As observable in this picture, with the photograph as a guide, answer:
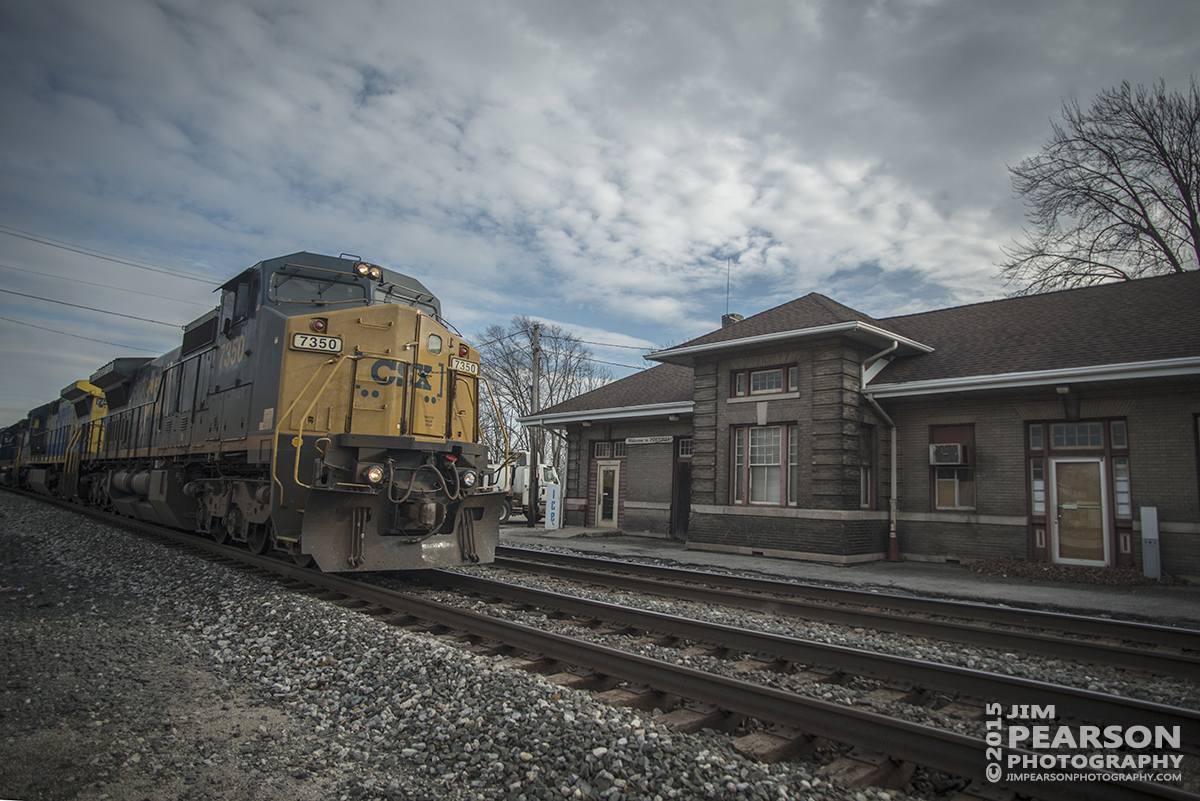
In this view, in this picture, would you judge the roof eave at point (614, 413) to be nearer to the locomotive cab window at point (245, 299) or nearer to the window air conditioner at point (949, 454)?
the window air conditioner at point (949, 454)

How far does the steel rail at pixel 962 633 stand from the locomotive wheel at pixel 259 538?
4.86 metres

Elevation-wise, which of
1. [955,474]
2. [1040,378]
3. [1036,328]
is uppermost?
[1036,328]

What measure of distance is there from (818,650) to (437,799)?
3.30 metres

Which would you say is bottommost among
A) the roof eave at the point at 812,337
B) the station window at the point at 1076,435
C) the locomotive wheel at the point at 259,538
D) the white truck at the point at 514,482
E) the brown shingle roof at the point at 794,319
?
the locomotive wheel at the point at 259,538

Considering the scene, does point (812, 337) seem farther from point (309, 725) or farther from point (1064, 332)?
point (309, 725)

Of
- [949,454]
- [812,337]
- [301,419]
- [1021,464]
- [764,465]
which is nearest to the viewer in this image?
[301,419]

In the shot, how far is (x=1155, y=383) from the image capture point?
11.2 metres

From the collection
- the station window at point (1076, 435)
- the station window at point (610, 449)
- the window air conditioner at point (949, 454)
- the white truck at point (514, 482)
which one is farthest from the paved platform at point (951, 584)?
the station window at point (610, 449)

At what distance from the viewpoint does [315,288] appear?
8.42m

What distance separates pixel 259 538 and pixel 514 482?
15585 millimetres

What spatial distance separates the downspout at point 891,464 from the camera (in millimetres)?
13922

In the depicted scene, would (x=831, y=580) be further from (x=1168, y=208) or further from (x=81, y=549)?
(x=1168, y=208)

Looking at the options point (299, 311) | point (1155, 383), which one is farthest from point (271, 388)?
point (1155, 383)

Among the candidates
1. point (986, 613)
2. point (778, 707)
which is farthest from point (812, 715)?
point (986, 613)
